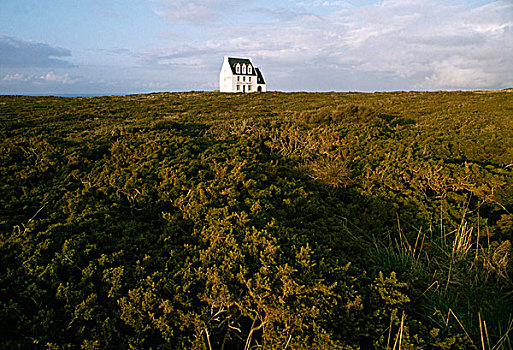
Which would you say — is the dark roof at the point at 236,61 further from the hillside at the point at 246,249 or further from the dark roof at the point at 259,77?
the hillside at the point at 246,249

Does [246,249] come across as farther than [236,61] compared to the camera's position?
No

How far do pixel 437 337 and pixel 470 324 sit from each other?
54cm

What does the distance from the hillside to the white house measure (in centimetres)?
4505

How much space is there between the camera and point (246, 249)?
3336 mm

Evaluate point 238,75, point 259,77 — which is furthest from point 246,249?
point 259,77

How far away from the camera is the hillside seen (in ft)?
8.61

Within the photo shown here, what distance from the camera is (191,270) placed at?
314 cm

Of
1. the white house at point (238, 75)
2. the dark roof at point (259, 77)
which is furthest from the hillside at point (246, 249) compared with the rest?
the dark roof at point (259, 77)

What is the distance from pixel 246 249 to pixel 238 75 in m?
49.6

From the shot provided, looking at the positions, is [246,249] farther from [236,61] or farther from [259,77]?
[259,77]

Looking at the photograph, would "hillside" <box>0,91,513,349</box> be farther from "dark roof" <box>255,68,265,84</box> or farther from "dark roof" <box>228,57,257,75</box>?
"dark roof" <box>255,68,265,84</box>

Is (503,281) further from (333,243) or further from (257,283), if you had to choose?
(257,283)

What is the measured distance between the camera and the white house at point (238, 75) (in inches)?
1922

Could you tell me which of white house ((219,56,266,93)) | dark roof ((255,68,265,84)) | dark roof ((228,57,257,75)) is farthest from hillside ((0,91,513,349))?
dark roof ((255,68,265,84))
